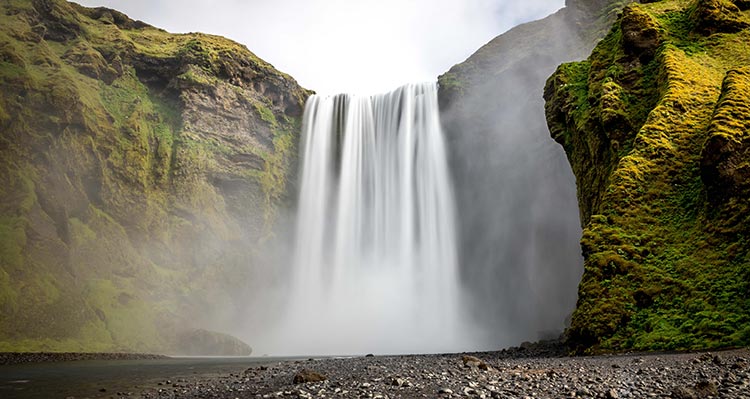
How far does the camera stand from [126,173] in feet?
158

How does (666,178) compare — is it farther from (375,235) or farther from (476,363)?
(375,235)

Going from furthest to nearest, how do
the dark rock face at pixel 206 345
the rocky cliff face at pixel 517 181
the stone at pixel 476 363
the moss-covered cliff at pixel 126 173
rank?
the rocky cliff face at pixel 517 181 < the dark rock face at pixel 206 345 < the moss-covered cliff at pixel 126 173 < the stone at pixel 476 363

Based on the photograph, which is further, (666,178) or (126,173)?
(126,173)

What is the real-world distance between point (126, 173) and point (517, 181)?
43.9m

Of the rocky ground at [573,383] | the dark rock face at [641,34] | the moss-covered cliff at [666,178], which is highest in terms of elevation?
the dark rock face at [641,34]

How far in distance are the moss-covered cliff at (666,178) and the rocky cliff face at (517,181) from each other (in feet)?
70.2

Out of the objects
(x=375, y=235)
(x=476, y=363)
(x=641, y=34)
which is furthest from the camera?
(x=375, y=235)

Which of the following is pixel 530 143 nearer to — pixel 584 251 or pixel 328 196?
pixel 328 196

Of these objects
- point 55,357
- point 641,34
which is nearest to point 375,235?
point 55,357

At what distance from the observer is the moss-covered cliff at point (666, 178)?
14.1 metres

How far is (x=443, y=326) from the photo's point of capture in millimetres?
46938

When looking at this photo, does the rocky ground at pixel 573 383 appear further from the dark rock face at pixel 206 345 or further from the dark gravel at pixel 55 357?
the dark rock face at pixel 206 345

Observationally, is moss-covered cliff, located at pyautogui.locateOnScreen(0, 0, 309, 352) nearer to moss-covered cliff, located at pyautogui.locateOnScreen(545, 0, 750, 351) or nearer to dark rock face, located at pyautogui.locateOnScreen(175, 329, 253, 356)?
dark rock face, located at pyautogui.locateOnScreen(175, 329, 253, 356)

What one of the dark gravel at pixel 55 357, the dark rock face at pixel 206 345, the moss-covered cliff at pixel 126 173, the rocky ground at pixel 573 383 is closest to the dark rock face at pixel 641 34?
the rocky ground at pixel 573 383
